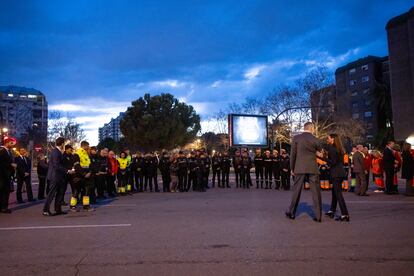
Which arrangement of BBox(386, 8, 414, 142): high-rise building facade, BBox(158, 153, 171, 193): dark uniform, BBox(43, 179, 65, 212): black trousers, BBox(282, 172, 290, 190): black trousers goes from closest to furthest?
BBox(43, 179, 65, 212): black trousers, BBox(282, 172, 290, 190): black trousers, BBox(158, 153, 171, 193): dark uniform, BBox(386, 8, 414, 142): high-rise building facade

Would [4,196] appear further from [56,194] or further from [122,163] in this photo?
[122,163]

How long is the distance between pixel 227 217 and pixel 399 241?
3907 mm

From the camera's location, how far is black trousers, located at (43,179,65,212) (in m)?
10.2

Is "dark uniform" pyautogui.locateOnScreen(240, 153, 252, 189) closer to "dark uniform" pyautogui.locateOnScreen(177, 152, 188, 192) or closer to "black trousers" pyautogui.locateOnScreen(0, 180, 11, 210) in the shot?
"dark uniform" pyautogui.locateOnScreen(177, 152, 188, 192)

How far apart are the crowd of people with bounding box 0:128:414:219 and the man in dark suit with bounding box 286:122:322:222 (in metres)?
0.08

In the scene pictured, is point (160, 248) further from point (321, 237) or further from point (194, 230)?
point (321, 237)

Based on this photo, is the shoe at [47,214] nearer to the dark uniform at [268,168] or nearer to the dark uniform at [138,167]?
the dark uniform at [138,167]

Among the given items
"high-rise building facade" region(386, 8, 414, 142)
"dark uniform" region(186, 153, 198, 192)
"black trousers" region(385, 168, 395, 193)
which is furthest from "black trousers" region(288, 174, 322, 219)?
"high-rise building facade" region(386, 8, 414, 142)

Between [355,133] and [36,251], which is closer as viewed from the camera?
[36,251]

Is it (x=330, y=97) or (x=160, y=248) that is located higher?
(x=330, y=97)

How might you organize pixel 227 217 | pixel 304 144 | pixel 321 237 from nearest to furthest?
pixel 321 237
pixel 304 144
pixel 227 217

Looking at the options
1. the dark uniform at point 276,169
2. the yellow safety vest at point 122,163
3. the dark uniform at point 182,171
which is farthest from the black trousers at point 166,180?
the dark uniform at point 276,169

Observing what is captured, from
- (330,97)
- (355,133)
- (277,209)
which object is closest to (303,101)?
(330,97)

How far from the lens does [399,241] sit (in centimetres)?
641
